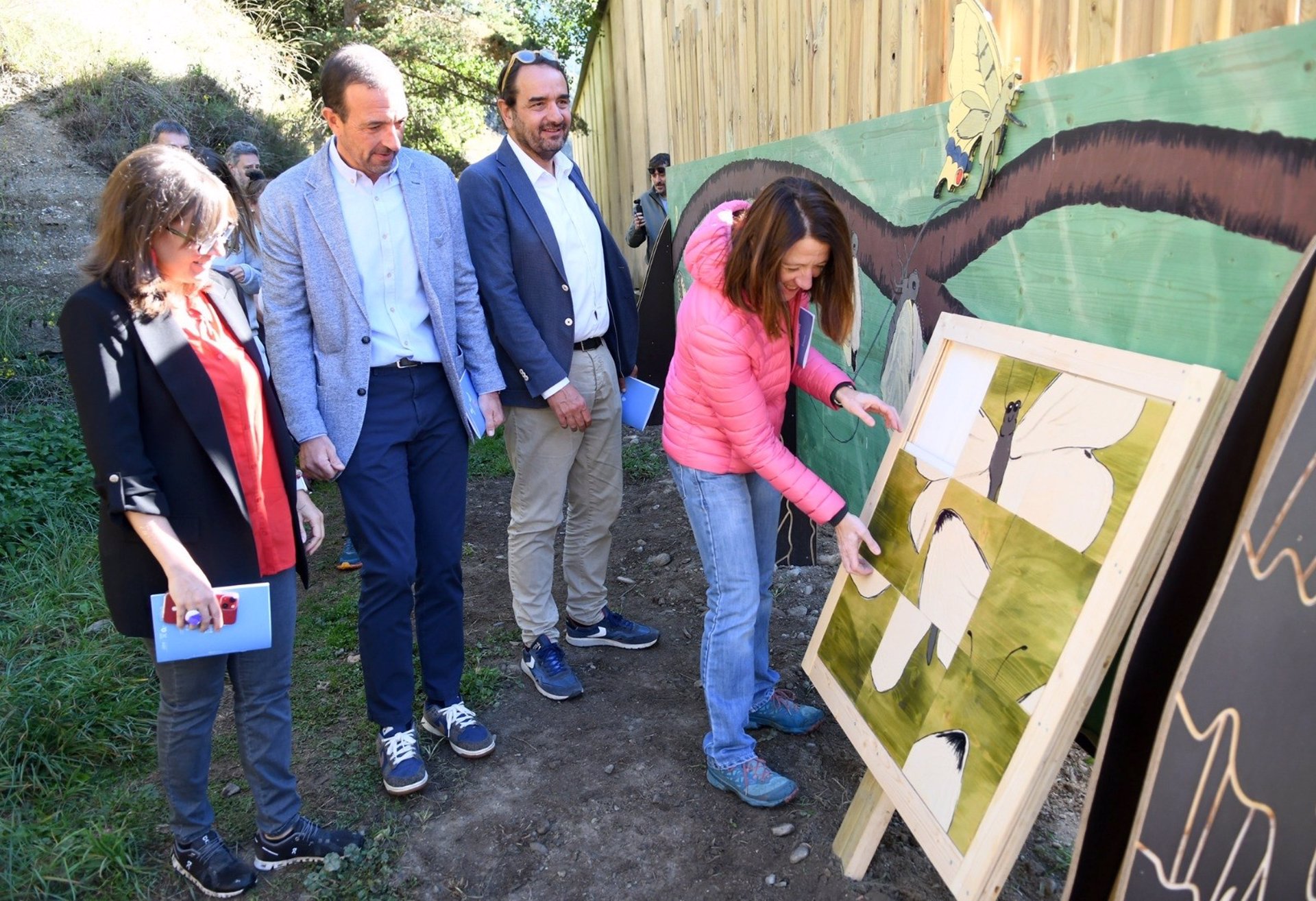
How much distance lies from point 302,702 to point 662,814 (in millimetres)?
1551

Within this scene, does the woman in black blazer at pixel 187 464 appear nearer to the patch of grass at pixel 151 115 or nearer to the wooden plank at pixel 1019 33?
the wooden plank at pixel 1019 33

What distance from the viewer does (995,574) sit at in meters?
1.98

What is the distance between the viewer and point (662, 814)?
2779 millimetres

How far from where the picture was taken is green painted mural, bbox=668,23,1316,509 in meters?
1.64

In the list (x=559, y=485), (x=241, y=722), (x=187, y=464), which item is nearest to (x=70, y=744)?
(x=241, y=722)

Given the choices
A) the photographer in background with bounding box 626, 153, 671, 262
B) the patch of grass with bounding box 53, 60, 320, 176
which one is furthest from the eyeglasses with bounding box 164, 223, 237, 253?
the patch of grass with bounding box 53, 60, 320, 176

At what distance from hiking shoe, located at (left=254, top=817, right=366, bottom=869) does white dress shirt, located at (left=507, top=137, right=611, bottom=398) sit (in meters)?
1.79

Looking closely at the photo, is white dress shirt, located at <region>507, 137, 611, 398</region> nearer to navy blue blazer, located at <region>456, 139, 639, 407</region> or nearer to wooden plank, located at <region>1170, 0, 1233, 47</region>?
navy blue blazer, located at <region>456, 139, 639, 407</region>

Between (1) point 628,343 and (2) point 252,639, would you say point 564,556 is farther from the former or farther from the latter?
(2) point 252,639

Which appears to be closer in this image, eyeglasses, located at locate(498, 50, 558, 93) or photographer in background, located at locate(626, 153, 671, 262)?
eyeglasses, located at locate(498, 50, 558, 93)

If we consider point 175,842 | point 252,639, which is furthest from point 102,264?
point 175,842

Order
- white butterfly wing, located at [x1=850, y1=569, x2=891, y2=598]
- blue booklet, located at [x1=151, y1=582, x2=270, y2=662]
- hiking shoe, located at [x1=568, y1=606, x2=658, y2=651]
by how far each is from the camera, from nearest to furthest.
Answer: blue booklet, located at [x1=151, y1=582, x2=270, y2=662]
white butterfly wing, located at [x1=850, y1=569, x2=891, y2=598]
hiking shoe, located at [x1=568, y1=606, x2=658, y2=651]

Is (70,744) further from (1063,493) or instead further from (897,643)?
(1063,493)

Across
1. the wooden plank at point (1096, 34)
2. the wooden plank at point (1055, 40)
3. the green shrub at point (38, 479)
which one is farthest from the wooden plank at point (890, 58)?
the green shrub at point (38, 479)
